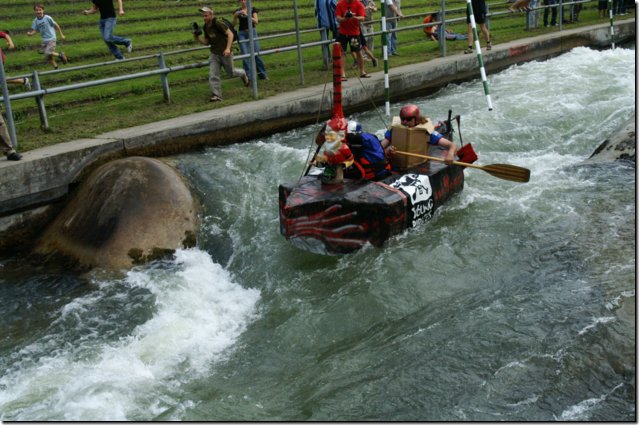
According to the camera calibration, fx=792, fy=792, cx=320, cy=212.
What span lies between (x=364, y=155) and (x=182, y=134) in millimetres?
3301

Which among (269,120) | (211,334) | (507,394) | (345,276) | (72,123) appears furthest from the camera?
(269,120)

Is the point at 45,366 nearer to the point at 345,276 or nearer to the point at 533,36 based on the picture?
the point at 345,276

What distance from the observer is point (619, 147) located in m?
10.3

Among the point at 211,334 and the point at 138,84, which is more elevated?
the point at 138,84

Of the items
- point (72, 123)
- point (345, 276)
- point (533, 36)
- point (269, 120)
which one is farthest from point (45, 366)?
point (533, 36)

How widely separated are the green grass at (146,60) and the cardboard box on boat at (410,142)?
12.8 ft

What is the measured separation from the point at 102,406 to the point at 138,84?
28.7 feet

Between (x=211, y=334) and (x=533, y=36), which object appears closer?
(x=211, y=334)

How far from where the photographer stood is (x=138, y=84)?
13.5 metres

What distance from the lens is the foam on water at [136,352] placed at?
577 cm

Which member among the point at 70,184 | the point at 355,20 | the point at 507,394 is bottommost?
the point at 507,394

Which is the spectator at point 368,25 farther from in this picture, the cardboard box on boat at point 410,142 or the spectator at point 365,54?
the cardboard box on boat at point 410,142

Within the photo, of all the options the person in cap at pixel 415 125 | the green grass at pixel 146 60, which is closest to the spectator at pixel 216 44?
the green grass at pixel 146 60

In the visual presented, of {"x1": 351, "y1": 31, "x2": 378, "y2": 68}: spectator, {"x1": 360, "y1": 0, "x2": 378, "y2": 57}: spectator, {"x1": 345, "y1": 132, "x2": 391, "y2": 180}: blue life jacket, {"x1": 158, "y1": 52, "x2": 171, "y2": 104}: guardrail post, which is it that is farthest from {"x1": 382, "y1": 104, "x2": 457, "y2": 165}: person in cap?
{"x1": 360, "y1": 0, "x2": 378, "y2": 57}: spectator
